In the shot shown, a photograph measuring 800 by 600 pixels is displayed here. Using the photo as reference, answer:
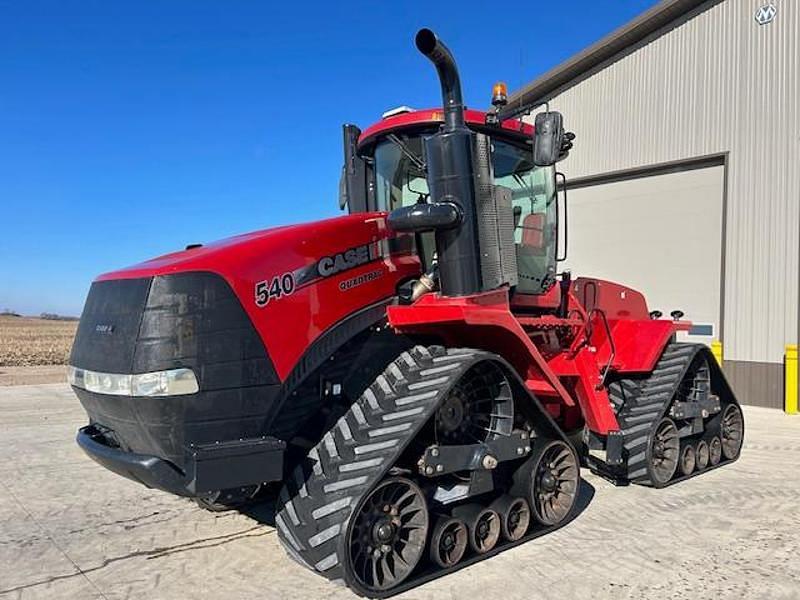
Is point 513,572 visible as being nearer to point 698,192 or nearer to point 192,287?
point 192,287

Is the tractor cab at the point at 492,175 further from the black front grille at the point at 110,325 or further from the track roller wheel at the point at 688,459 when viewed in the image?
the track roller wheel at the point at 688,459

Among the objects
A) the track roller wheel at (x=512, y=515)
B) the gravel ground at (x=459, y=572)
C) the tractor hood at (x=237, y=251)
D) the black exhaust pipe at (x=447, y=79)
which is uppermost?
the black exhaust pipe at (x=447, y=79)

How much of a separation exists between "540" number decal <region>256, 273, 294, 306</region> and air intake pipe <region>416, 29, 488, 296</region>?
3.49ft

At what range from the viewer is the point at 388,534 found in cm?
377

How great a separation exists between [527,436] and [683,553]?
1.27m

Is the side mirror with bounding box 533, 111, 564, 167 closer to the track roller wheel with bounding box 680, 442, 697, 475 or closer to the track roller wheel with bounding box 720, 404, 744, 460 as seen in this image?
the track roller wheel with bounding box 680, 442, 697, 475

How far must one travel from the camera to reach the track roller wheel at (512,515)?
4500 mm

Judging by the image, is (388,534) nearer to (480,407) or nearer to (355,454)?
(355,454)

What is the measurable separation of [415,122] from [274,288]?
1672 millimetres

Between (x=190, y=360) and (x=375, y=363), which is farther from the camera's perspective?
(x=375, y=363)

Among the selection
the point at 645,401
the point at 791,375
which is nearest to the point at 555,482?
the point at 645,401

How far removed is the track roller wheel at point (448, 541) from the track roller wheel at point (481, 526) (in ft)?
0.18

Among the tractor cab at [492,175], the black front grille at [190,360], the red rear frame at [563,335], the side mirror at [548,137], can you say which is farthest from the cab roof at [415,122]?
the black front grille at [190,360]

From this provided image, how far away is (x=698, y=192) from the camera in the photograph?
41.1 ft
